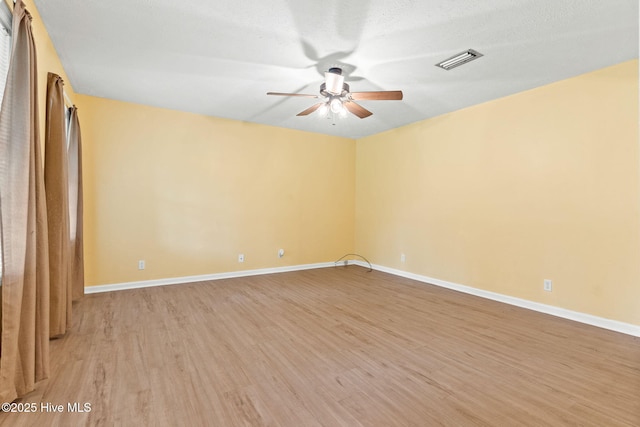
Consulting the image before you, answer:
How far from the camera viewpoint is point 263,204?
5.02m

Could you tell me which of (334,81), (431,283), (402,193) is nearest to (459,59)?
(334,81)

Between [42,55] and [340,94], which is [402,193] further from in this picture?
[42,55]

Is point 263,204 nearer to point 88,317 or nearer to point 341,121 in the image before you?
point 341,121

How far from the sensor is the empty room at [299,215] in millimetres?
1713

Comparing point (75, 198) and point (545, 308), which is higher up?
point (75, 198)

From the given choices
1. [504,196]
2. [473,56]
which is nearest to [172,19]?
[473,56]

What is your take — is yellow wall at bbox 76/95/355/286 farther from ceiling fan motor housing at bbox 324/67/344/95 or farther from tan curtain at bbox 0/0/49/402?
ceiling fan motor housing at bbox 324/67/344/95

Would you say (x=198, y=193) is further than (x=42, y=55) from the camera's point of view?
Yes

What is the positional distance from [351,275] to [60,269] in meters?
3.83

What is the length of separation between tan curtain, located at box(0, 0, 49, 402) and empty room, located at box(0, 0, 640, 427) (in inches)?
0.5

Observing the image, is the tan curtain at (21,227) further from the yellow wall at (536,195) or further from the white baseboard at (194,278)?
the yellow wall at (536,195)

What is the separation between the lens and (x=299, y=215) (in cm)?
540

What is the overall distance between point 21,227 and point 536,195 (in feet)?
14.9

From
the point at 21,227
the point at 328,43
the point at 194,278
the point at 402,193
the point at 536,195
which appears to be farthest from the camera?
the point at 402,193
